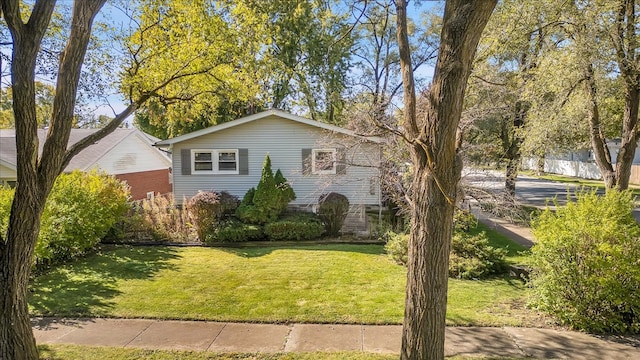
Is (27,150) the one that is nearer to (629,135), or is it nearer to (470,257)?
(470,257)

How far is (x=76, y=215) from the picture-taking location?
27.3 feet

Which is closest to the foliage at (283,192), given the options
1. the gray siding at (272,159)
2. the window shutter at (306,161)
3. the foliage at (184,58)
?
the gray siding at (272,159)

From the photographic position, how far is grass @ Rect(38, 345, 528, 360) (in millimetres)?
4148

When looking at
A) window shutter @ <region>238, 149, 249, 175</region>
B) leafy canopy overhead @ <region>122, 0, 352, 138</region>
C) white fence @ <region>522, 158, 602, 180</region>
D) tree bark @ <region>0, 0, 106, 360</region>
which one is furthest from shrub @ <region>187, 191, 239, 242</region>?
white fence @ <region>522, 158, 602, 180</region>

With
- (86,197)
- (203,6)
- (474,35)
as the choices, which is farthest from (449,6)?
(86,197)

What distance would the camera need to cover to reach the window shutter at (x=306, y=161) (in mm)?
13828

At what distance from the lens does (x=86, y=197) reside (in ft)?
29.4

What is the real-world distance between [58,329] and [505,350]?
19.2 feet

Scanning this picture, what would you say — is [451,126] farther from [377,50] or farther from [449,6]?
[377,50]

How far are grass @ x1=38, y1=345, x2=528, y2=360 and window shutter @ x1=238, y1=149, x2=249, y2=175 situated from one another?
10.2m

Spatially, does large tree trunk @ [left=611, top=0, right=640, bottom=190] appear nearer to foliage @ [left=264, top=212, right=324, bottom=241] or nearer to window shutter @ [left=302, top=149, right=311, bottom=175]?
foliage @ [left=264, top=212, right=324, bottom=241]

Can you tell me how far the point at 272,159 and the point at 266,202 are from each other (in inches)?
106

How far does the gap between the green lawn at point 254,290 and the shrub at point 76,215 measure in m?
0.44

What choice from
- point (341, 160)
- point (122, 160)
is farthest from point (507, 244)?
point (122, 160)
